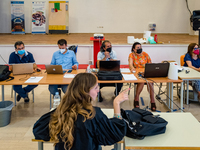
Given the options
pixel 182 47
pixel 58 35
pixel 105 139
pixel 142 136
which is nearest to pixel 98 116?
pixel 105 139

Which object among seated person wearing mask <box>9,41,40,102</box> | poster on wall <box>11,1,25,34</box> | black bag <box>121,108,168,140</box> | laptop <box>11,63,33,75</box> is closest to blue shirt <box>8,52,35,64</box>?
seated person wearing mask <box>9,41,40,102</box>

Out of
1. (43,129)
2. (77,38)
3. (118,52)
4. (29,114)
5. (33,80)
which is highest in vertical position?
(77,38)

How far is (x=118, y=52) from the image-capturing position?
6.77 meters

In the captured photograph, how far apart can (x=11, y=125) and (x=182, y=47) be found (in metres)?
5.32

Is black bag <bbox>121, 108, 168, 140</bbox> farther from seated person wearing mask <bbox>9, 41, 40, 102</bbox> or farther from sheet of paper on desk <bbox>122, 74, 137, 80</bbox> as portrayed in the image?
seated person wearing mask <bbox>9, 41, 40, 102</bbox>

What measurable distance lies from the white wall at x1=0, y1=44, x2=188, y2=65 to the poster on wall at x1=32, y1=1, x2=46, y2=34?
Result: 2190 mm

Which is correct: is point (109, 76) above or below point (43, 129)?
above

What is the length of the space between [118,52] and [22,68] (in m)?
3.61

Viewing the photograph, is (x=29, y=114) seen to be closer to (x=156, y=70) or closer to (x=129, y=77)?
(x=129, y=77)

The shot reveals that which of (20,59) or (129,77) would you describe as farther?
(20,59)

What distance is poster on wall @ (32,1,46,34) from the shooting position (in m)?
8.73

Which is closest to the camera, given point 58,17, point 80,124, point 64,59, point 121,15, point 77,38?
point 80,124

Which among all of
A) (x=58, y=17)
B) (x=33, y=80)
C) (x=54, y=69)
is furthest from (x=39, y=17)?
(x=33, y=80)

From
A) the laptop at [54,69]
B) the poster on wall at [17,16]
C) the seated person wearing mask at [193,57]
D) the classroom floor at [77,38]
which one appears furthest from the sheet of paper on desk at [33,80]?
the poster on wall at [17,16]
